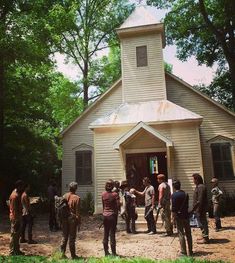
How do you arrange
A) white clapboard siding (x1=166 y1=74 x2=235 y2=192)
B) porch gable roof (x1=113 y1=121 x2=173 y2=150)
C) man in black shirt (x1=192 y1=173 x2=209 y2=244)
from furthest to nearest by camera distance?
white clapboard siding (x1=166 y1=74 x2=235 y2=192) < porch gable roof (x1=113 y1=121 x2=173 y2=150) < man in black shirt (x1=192 y1=173 x2=209 y2=244)

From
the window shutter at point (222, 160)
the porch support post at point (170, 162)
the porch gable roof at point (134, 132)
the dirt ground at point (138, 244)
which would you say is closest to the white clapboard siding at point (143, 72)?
the porch gable roof at point (134, 132)

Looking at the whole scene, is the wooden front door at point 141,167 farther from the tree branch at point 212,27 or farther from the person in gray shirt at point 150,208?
the tree branch at point 212,27

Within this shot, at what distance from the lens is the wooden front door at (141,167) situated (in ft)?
54.1

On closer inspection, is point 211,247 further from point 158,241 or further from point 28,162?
point 28,162

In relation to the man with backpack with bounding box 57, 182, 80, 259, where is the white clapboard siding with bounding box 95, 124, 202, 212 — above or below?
above

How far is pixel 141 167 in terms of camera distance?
17125 millimetres

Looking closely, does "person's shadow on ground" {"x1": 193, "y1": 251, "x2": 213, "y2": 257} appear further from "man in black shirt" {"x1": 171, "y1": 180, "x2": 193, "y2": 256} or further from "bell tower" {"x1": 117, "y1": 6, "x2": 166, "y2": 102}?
"bell tower" {"x1": 117, "y1": 6, "x2": 166, "y2": 102}

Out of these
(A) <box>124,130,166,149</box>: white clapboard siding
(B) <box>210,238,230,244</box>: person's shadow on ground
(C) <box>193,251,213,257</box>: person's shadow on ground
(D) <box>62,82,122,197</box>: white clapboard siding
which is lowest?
(C) <box>193,251,213,257</box>: person's shadow on ground

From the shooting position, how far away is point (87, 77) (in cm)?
2594

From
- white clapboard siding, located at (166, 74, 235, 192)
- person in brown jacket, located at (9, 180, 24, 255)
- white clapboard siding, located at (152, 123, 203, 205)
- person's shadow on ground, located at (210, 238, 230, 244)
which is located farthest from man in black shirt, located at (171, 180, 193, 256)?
white clapboard siding, located at (166, 74, 235, 192)

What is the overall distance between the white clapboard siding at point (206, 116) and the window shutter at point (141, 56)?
1.63 metres

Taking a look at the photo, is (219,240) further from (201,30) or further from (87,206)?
(201,30)

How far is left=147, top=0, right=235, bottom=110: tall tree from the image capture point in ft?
69.9

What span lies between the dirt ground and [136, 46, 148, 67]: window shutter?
9.39 m
